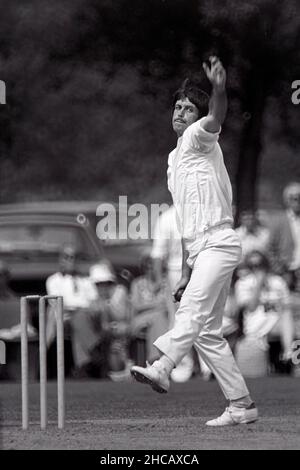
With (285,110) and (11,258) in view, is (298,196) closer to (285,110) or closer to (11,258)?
(285,110)

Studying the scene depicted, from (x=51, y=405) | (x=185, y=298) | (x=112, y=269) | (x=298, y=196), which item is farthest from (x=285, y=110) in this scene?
(x=185, y=298)

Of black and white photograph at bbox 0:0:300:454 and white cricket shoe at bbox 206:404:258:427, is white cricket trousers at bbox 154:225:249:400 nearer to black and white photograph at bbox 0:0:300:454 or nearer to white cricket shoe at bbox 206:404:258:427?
white cricket shoe at bbox 206:404:258:427

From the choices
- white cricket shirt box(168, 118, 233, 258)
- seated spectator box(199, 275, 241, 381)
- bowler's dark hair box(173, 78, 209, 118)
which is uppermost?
bowler's dark hair box(173, 78, 209, 118)

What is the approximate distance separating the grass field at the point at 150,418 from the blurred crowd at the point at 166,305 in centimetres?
42

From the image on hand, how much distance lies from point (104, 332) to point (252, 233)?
62.5 inches

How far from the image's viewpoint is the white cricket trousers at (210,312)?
8.46 meters

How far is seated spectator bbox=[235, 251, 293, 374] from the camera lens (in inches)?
563

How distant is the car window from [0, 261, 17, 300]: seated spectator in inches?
16.0

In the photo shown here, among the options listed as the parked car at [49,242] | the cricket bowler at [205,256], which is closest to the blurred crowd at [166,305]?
the parked car at [49,242]

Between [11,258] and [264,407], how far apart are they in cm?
466

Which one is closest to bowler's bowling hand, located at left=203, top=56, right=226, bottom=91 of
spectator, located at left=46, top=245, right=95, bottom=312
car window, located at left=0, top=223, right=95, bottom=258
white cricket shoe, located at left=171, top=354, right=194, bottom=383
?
white cricket shoe, located at left=171, top=354, right=194, bottom=383

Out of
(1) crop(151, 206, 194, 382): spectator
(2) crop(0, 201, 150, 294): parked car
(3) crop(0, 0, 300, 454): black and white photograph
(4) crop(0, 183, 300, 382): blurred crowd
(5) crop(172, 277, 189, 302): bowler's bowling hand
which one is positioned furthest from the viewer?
(2) crop(0, 201, 150, 294): parked car

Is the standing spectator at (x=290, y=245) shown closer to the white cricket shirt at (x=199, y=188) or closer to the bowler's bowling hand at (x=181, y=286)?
the bowler's bowling hand at (x=181, y=286)

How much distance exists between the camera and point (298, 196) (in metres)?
14.3
